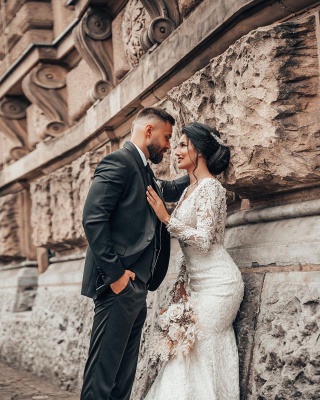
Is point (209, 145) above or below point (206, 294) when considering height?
above

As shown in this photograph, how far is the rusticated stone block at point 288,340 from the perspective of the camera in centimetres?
319

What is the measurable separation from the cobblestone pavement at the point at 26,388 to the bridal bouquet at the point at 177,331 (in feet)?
6.63

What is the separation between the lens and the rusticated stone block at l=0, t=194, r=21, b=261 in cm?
874

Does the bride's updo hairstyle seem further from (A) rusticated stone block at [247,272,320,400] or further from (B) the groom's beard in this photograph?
(A) rusticated stone block at [247,272,320,400]

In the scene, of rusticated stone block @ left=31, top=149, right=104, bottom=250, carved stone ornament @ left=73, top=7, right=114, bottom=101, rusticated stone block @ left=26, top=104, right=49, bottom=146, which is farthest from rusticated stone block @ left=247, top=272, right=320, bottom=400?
rusticated stone block @ left=26, top=104, right=49, bottom=146

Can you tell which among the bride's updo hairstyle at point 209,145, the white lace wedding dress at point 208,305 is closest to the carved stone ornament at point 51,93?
the bride's updo hairstyle at point 209,145

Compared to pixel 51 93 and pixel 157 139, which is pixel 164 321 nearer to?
pixel 157 139

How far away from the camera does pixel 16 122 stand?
8656 millimetres

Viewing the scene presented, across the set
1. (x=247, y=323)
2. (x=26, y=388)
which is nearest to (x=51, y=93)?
(x=26, y=388)

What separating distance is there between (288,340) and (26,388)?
349 cm

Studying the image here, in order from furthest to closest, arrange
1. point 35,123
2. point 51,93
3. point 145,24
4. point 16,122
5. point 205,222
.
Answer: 1. point 16,122
2. point 35,123
3. point 51,93
4. point 145,24
5. point 205,222

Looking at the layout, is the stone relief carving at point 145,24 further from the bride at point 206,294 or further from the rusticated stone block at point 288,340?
the rusticated stone block at point 288,340

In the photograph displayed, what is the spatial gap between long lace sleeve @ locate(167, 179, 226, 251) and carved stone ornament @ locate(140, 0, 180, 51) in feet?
4.82

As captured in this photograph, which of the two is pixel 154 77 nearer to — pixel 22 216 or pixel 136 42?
pixel 136 42
